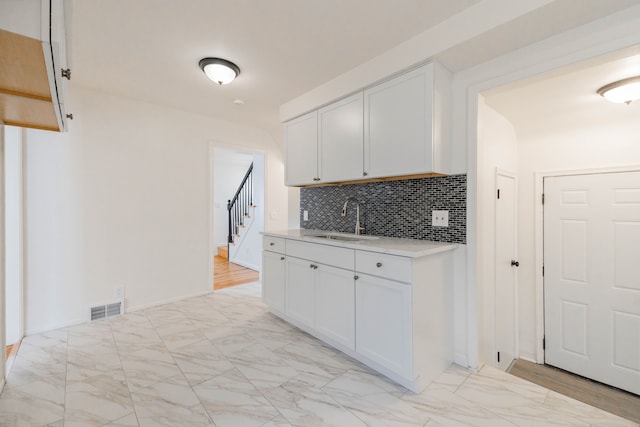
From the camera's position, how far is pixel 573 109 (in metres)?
2.63

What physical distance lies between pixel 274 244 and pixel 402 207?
135 centimetres

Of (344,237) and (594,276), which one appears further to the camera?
(344,237)

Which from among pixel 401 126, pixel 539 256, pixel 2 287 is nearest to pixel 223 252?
pixel 2 287

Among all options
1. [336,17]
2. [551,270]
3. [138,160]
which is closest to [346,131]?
[336,17]

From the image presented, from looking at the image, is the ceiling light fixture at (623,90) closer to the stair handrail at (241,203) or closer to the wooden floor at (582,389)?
the wooden floor at (582,389)

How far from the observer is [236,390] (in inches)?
72.6

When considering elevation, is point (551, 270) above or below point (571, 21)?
below

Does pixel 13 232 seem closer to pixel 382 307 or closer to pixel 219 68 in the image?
pixel 219 68

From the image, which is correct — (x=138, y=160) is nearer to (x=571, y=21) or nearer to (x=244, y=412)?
(x=244, y=412)

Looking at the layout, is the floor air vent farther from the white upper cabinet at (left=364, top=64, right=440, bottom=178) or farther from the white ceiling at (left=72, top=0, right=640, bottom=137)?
the white upper cabinet at (left=364, top=64, right=440, bottom=178)

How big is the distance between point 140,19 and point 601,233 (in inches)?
167

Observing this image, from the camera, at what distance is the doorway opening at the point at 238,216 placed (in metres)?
4.65

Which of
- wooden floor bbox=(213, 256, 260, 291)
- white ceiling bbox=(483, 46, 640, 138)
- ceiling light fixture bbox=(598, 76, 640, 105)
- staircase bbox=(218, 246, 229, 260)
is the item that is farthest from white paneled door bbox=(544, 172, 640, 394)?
staircase bbox=(218, 246, 229, 260)

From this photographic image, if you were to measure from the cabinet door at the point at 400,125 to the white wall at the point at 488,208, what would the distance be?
16.8 inches
